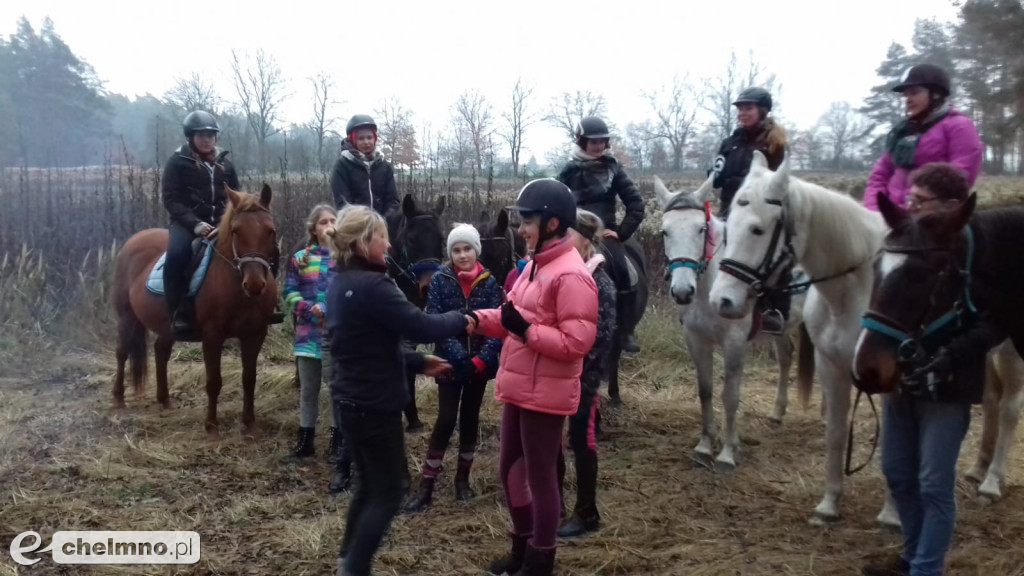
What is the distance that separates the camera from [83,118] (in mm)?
27828

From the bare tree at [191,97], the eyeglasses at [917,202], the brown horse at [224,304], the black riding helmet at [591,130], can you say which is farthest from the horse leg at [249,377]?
the bare tree at [191,97]

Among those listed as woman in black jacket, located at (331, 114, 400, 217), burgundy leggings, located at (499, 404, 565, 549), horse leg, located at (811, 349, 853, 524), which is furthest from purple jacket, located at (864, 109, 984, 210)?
woman in black jacket, located at (331, 114, 400, 217)

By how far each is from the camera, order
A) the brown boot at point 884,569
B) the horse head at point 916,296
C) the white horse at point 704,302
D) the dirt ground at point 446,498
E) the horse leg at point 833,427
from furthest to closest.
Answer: the white horse at point 704,302
the horse leg at point 833,427
the dirt ground at point 446,498
the brown boot at point 884,569
the horse head at point 916,296

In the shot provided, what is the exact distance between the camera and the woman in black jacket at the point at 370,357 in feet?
10.2

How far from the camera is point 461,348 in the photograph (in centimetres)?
416

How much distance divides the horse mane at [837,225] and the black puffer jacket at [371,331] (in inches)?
74.9

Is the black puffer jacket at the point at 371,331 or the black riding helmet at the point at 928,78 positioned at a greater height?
the black riding helmet at the point at 928,78

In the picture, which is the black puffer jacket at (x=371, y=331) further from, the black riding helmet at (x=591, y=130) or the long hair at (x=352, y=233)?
the black riding helmet at (x=591, y=130)

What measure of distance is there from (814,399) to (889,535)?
3295 millimetres

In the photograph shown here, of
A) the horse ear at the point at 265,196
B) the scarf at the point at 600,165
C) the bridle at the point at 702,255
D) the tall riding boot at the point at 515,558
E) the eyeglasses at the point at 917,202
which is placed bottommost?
the tall riding boot at the point at 515,558

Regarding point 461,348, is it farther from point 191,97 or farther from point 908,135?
point 191,97


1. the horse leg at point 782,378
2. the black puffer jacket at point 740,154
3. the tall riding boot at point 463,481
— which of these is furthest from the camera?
the horse leg at point 782,378

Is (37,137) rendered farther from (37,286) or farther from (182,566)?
(182,566)

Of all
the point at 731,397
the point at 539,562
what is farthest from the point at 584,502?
the point at 731,397
